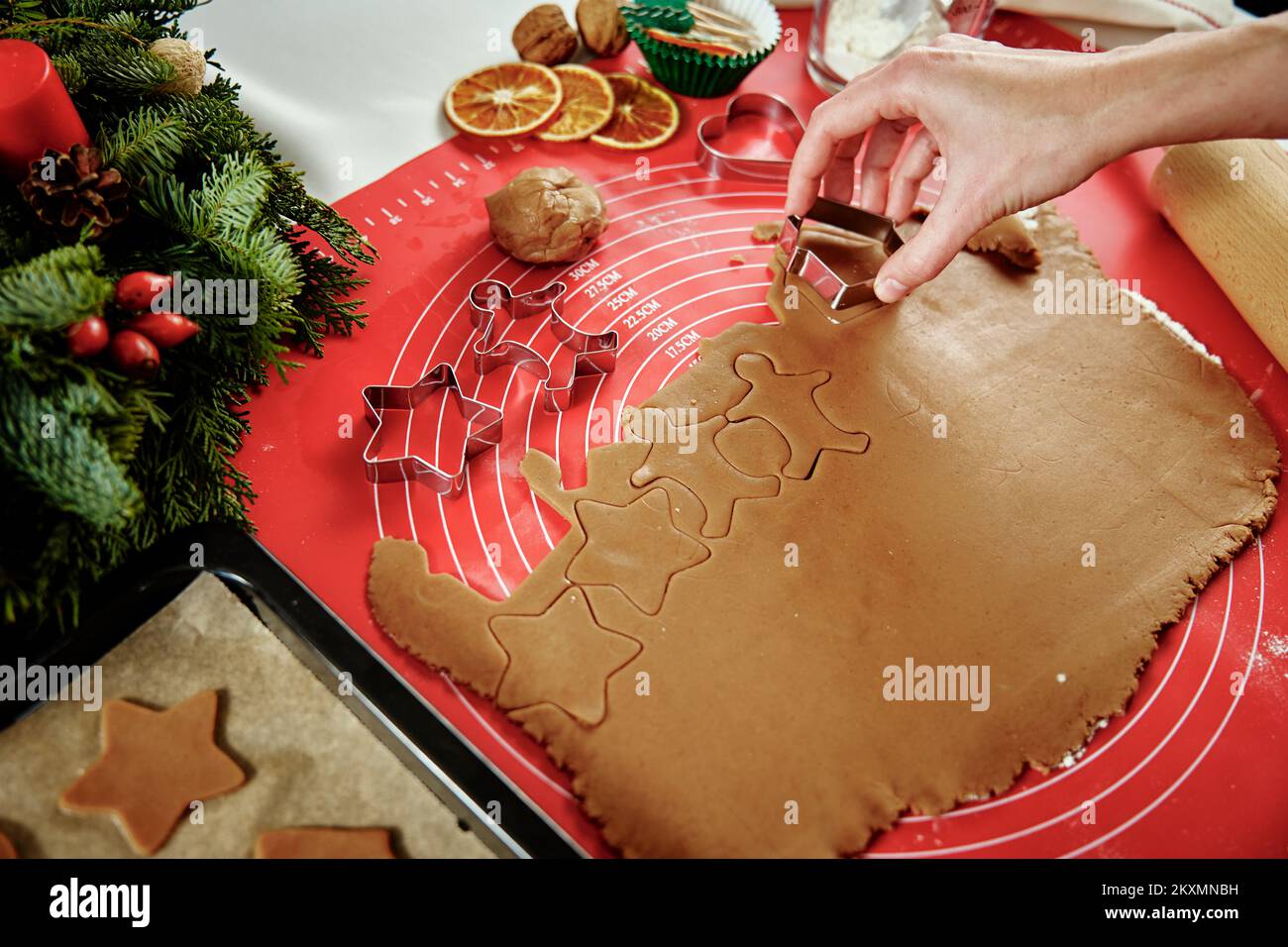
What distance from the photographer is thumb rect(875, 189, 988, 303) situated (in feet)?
4.65

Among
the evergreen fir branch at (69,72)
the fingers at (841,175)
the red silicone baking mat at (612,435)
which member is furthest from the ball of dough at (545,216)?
the evergreen fir branch at (69,72)

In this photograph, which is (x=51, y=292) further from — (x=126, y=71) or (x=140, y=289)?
(x=126, y=71)

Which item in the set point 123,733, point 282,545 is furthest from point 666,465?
point 123,733

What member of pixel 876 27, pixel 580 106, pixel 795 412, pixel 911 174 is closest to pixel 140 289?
pixel 795 412

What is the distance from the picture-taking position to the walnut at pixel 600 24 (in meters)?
2.23

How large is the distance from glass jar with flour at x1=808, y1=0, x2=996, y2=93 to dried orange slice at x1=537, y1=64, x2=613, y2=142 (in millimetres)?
601

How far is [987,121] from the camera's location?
139 cm

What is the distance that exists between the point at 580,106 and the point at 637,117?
0.15 metres

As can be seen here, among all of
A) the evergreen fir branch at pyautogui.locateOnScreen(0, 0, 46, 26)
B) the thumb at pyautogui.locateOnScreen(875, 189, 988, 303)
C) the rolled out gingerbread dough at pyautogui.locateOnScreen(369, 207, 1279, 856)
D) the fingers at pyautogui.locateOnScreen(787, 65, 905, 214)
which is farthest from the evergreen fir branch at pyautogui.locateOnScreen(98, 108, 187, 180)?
the thumb at pyautogui.locateOnScreen(875, 189, 988, 303)

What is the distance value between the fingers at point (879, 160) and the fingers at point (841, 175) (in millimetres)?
30
